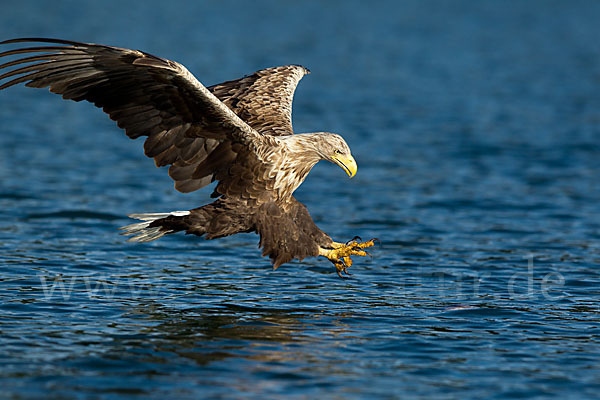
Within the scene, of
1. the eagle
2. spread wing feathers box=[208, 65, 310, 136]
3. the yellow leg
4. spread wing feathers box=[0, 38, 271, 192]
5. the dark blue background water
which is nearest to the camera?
the dark blue background water

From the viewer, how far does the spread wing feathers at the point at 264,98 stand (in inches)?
322

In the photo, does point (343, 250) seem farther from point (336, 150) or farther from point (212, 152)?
point (212, 152)

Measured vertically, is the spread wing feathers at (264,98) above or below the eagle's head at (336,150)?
above

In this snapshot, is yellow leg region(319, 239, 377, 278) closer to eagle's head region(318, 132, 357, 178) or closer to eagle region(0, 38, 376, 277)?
eagle region(0, 38, 376, 277)

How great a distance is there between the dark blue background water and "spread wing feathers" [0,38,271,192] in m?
1.18

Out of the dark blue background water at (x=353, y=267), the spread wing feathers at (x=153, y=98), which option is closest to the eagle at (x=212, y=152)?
the spread wing feathers at (x=153, y=98)

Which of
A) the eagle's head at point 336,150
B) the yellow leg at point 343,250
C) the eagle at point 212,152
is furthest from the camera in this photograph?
the yellow leg at point 343,250

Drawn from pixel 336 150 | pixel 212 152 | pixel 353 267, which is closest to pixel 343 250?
pixel 336 150

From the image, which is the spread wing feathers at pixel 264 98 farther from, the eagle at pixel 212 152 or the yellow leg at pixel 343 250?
the yellow leg at pixel 343 250

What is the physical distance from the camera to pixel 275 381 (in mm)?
5656

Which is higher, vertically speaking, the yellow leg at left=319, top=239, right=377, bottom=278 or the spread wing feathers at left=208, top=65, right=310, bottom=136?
the spread wing feathers at left=208, top=65, right=310, bottom=136

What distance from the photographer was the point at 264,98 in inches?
331

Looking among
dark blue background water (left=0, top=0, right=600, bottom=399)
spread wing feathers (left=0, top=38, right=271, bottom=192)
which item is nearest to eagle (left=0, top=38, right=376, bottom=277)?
spread wing feathers (left=0, top=38, right=271, bottom=192)

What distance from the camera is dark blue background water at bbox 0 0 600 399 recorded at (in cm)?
588
